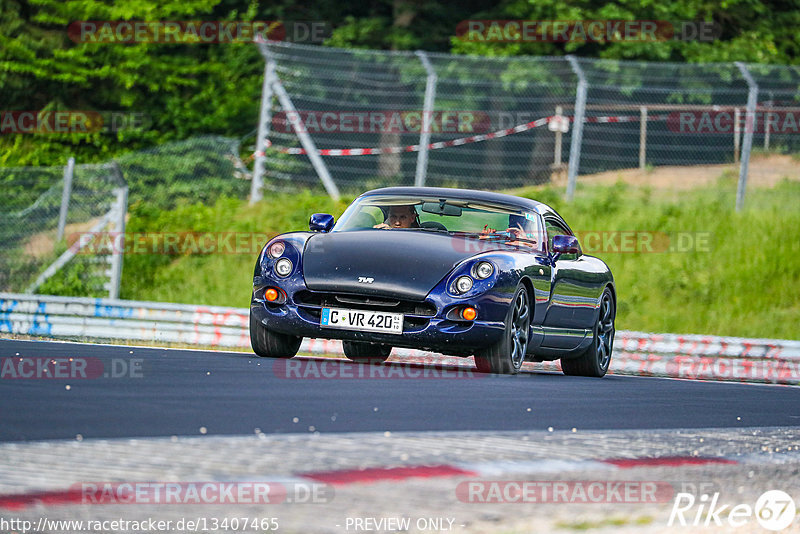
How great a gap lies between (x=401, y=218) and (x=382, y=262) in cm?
136

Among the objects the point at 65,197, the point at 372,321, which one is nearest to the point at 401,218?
the point at 372,321

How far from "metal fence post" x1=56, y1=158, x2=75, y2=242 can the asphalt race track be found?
991 cm

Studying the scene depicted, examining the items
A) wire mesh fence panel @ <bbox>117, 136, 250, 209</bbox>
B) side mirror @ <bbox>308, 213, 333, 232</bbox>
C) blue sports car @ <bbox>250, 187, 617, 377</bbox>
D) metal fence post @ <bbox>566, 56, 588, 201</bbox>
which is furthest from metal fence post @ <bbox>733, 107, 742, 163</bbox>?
side mirror @ <bbox>308, 213, 333, 232</bbox>

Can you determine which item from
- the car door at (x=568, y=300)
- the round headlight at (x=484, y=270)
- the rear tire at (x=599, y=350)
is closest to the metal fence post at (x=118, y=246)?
the rear tire at (x=599, y=350)

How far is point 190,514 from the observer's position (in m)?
3.54

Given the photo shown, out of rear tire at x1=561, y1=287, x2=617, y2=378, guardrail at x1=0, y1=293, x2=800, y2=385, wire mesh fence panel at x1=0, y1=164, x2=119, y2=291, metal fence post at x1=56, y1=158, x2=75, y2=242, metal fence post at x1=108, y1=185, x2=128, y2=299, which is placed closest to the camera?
rear tire at x1=561, y1=287, x2=617, y2=378

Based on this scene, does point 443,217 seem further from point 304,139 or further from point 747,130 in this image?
point 304,139

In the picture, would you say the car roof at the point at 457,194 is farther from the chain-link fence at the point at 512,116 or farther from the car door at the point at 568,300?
the chain-link fence at the point at 512,116

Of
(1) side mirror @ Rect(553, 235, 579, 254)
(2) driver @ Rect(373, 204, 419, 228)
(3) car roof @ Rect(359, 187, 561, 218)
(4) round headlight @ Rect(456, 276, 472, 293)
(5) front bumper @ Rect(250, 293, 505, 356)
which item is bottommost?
(5) front bumper @ Rect(250, 293, 505, 356)

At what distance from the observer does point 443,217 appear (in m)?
10.9

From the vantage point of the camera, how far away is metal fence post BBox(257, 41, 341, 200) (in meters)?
22.3

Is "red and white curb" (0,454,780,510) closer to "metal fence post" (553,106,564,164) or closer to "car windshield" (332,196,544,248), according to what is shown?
"car windshield" (332,196,544,248)

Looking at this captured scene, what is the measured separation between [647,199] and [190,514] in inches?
742

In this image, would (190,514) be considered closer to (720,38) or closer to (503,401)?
(503,401)
